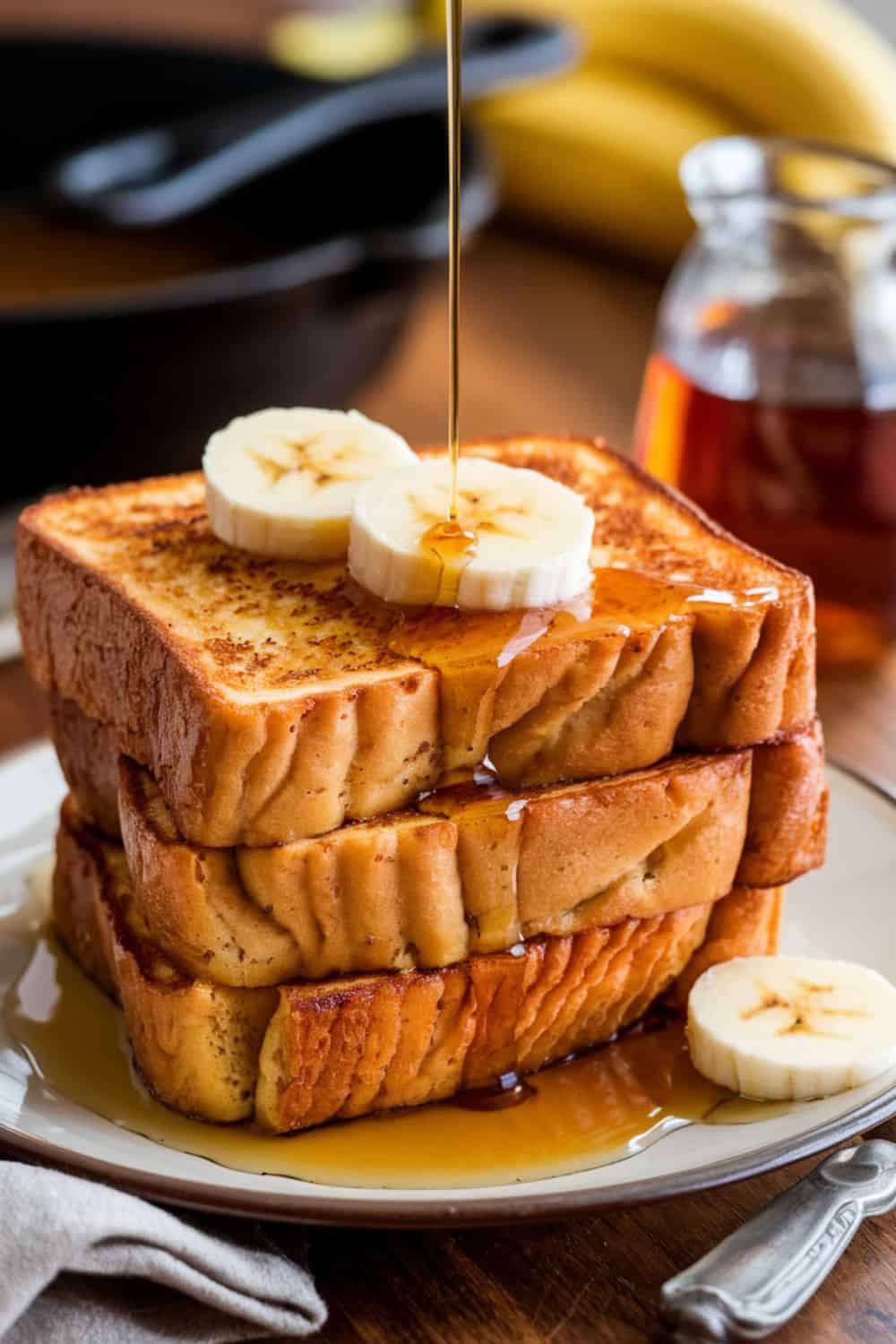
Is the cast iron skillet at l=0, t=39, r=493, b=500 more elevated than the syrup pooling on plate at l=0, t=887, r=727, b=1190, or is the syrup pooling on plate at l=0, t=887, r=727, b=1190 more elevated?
the cast iron skillet at l=0, t=39, r=493, b=500

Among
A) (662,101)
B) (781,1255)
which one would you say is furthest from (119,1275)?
(662,101)

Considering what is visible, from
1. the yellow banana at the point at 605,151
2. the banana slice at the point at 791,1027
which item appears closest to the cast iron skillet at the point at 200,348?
the yellow banana at the point at 605,151

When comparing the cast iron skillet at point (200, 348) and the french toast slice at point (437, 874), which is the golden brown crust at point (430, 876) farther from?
the cast iron skillet at point (200, 348)

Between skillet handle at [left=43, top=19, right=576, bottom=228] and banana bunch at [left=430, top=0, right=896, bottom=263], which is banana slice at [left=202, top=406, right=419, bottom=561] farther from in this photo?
banana bunch at [left=430, top=0, right=896, bottom=263]

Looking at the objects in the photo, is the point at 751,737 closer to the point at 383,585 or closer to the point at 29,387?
the point at 383,585

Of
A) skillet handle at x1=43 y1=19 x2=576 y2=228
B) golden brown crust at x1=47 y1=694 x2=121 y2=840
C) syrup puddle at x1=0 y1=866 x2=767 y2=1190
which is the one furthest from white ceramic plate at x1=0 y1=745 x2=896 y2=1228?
skillet handle at x1=43 y1=19 x2=576 y2=228

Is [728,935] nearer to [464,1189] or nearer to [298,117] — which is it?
[464,1189]

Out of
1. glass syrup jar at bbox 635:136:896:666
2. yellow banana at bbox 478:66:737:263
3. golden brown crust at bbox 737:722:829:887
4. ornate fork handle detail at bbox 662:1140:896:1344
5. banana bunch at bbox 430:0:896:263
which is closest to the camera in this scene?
ornate fork handle detail at bbox 662:1140:896:1344
